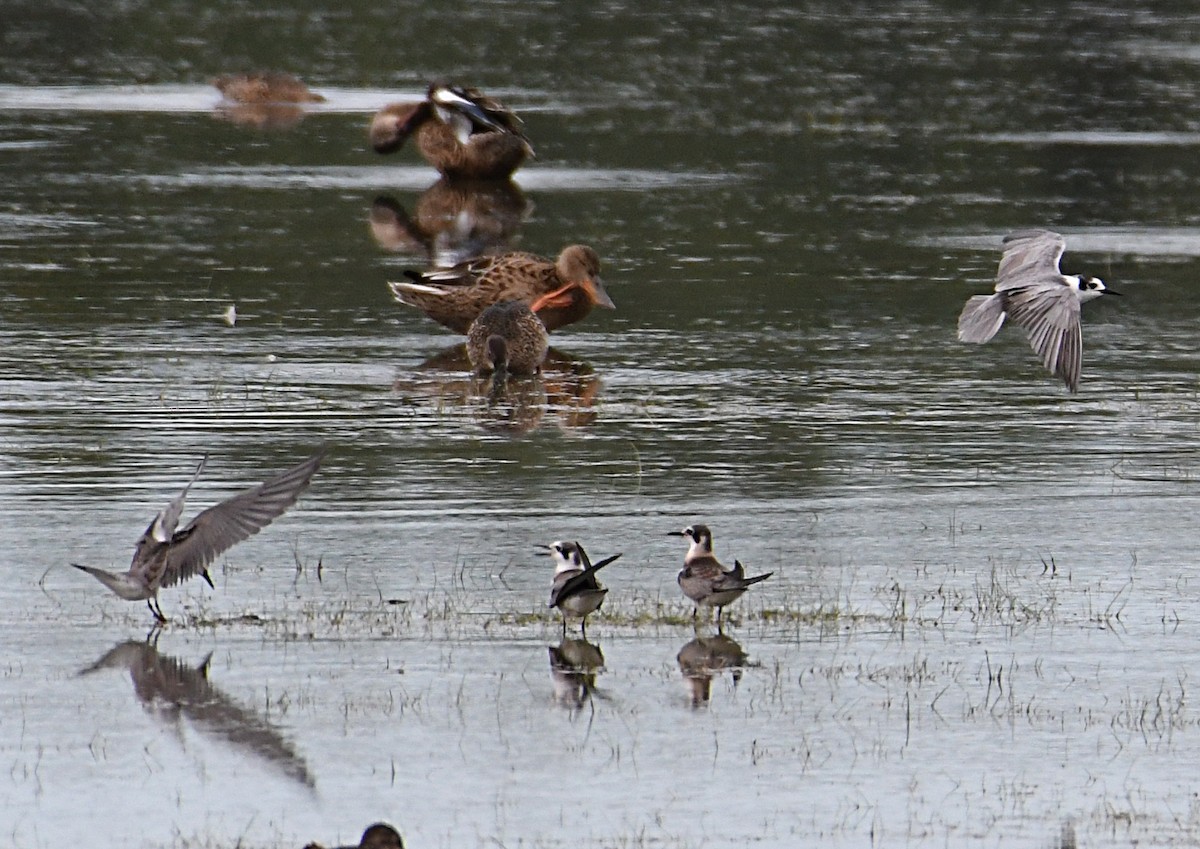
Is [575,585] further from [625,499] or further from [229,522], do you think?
[625,499]

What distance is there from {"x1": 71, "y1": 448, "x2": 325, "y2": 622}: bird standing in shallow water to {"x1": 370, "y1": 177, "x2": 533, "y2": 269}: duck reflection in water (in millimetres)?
9439

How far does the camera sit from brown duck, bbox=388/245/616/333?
1645 cm

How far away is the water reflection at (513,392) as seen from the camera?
14.1 metres

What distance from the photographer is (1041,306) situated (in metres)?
12.6

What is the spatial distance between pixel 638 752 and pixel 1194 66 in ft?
94.2

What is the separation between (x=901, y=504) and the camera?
1202 cm

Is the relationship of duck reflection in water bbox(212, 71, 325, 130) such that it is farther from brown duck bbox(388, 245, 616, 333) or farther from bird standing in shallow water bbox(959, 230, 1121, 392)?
bird standing in shallow water bbox(959, 230, 1121, 392)

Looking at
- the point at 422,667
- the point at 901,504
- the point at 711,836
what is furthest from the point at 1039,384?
the point at 711,836

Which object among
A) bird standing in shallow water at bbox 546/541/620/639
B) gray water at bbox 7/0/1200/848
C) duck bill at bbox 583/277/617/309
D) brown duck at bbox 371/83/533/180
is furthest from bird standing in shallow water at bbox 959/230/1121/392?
brown duck at bbox 371/83/533/180

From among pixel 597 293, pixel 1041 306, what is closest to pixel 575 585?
pixel 1041 306

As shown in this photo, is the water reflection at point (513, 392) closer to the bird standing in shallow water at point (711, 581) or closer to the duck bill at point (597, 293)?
the duck bill at point (597, 293)

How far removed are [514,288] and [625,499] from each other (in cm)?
476

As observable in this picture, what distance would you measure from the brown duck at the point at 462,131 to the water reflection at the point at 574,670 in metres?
14.6

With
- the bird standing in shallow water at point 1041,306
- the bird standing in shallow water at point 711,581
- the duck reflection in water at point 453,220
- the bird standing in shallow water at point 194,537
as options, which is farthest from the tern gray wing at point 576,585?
the duck reflection in water at point 453,220
